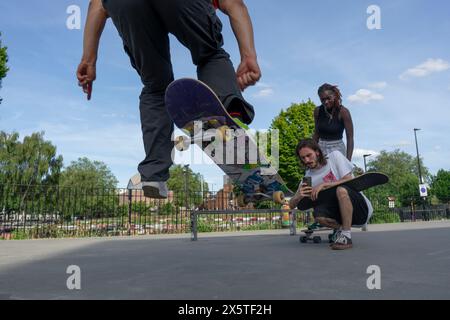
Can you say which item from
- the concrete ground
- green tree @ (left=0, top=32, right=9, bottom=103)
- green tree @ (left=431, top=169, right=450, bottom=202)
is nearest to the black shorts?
the concrete ground

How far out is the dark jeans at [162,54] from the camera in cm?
211

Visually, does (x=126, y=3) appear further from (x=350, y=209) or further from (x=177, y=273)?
(x=350, y=209)

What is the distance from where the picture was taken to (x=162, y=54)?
2.31 meters

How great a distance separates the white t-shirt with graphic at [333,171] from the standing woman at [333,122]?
0.53 m

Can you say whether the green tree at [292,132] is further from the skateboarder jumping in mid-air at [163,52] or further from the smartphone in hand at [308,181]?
the skateboarder jumping in mid-air at [163,52]

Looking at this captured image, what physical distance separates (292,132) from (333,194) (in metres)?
21.7

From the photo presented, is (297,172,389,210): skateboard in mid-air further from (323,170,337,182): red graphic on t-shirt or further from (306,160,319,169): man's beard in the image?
(306,160,319,169): man's beard

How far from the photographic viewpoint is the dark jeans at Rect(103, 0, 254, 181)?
6.93 ft

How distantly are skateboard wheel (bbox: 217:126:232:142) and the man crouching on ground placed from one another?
1.71 meters

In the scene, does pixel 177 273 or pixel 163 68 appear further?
pixel 163 68

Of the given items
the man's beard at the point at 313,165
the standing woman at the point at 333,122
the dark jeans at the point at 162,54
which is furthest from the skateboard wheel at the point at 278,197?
the standing woman at the point at 333,122

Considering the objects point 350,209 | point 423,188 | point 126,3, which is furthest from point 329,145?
point 423,188
